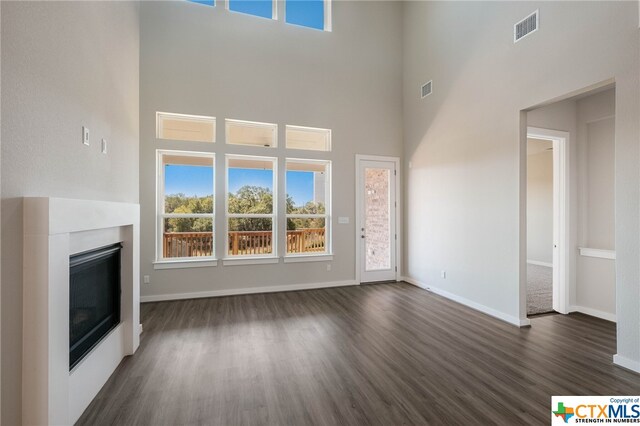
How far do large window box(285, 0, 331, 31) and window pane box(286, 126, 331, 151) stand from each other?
1906mm

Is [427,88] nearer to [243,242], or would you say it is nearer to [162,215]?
[243,242]

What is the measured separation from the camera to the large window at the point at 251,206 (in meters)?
4.65

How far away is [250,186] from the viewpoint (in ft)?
15.6

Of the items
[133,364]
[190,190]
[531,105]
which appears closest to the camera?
[133,364]

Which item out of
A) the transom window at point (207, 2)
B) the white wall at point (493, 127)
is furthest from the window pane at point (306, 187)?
the transom window at point (207, 2)

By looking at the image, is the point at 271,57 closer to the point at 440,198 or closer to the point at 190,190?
the point at 190,190

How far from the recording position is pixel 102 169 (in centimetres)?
221

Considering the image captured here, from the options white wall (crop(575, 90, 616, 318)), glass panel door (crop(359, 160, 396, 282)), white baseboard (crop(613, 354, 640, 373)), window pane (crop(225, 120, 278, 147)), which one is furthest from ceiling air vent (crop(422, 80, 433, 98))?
white baseboard (crop(613, 354, 640, 373))

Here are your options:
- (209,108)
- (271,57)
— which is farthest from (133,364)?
(271,57)

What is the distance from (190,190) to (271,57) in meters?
2.69

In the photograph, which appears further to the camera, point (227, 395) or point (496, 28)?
point (496, 28)

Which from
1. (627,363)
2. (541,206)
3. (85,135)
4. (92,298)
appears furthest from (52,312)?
(541,206)

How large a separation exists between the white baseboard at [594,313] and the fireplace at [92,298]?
215 inches

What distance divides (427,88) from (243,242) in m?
4.24
